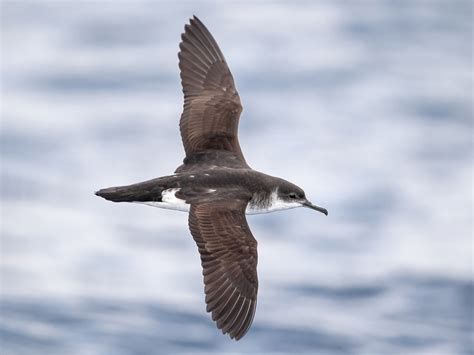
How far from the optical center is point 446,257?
63.7 ft

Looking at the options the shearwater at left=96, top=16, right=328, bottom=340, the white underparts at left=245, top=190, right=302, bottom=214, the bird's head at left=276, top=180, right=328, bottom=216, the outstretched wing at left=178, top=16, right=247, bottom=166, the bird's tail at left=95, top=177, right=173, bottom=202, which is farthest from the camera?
the outstretched wing at left=178, top=16, right=247, bottom=166

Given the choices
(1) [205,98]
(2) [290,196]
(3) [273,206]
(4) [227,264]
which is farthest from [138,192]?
(1) [205,98]

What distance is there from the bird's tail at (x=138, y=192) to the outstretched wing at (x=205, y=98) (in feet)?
4.50

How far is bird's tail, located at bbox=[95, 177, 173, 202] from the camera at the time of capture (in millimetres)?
13547

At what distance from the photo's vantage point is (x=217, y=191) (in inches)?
542

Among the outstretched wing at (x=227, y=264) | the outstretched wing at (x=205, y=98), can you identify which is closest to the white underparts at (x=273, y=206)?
the outstretched wing at (x=227, y=264)

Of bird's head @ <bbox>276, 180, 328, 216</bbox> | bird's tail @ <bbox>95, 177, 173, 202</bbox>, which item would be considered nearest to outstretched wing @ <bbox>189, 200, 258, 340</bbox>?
bird's tail @ <bbox>95, 177, 173, 202</bbox>

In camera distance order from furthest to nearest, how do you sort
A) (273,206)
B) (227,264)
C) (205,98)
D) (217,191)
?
(205,98)
(273,206)
(217,191)
(227,264)

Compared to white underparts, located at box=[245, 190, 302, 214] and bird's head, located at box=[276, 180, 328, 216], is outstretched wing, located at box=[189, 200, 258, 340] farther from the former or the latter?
bird's head, located at box=[276, 180, 328, 216]

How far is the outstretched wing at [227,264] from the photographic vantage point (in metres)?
12.7

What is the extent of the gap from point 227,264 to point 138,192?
133 centimetres

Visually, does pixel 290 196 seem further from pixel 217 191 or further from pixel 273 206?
pixel 217 191

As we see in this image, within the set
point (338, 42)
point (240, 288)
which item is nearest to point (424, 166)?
point (338, 42)

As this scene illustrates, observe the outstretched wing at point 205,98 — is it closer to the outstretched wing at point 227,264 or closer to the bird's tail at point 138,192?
the bird's tail at point 138,192
